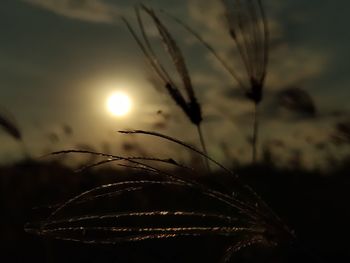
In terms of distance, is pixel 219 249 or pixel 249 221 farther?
pixel 219 249

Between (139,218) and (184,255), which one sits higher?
→ (139,218)

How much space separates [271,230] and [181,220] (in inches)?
164

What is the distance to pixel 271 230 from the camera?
1.19m

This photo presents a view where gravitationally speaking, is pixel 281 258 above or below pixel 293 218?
below

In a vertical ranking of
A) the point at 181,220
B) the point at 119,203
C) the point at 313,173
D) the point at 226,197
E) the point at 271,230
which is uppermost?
the point at 313,173

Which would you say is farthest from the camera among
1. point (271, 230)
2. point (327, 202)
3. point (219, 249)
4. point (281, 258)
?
point (327, 202)

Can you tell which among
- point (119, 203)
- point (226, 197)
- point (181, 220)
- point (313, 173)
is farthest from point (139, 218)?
point (226, 197)

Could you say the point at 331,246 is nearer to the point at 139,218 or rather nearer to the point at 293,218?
the point at 293,218

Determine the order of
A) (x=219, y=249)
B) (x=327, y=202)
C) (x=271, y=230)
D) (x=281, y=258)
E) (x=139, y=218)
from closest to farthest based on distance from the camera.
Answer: (x=271, y=230) < (x=281, y=258) < (x=219, y=249) < (x=139, y=218) < (x=327, y=202)

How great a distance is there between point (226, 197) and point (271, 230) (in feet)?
0.39

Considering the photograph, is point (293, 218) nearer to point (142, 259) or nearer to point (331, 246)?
point (331, 246)

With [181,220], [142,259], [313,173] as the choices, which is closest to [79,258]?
[142,259]

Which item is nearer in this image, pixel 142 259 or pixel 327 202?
pixel 142 259

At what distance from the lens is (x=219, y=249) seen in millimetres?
4188
